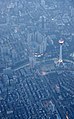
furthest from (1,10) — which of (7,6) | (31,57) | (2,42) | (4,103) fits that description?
(4,103)

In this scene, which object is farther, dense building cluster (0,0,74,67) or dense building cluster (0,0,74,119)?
dense building cluster (0,0,74,67)

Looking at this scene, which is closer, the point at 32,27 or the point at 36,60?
the point at 36,60

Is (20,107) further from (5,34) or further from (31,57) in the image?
(5,34)

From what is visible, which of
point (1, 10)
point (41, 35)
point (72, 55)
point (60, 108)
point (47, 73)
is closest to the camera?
point (60, 108)

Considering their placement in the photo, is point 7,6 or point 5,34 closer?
point 5,34

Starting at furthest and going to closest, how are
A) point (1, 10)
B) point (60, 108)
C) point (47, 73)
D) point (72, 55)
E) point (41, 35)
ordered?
point (1, 10) < point (41, 35) < point (72, 55) < point (47, 73) < point (60, 108)

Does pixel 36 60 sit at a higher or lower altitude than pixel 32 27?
lower

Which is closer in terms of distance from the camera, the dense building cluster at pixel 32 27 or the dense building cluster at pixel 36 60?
the dense building cluster at pixel 36 60
